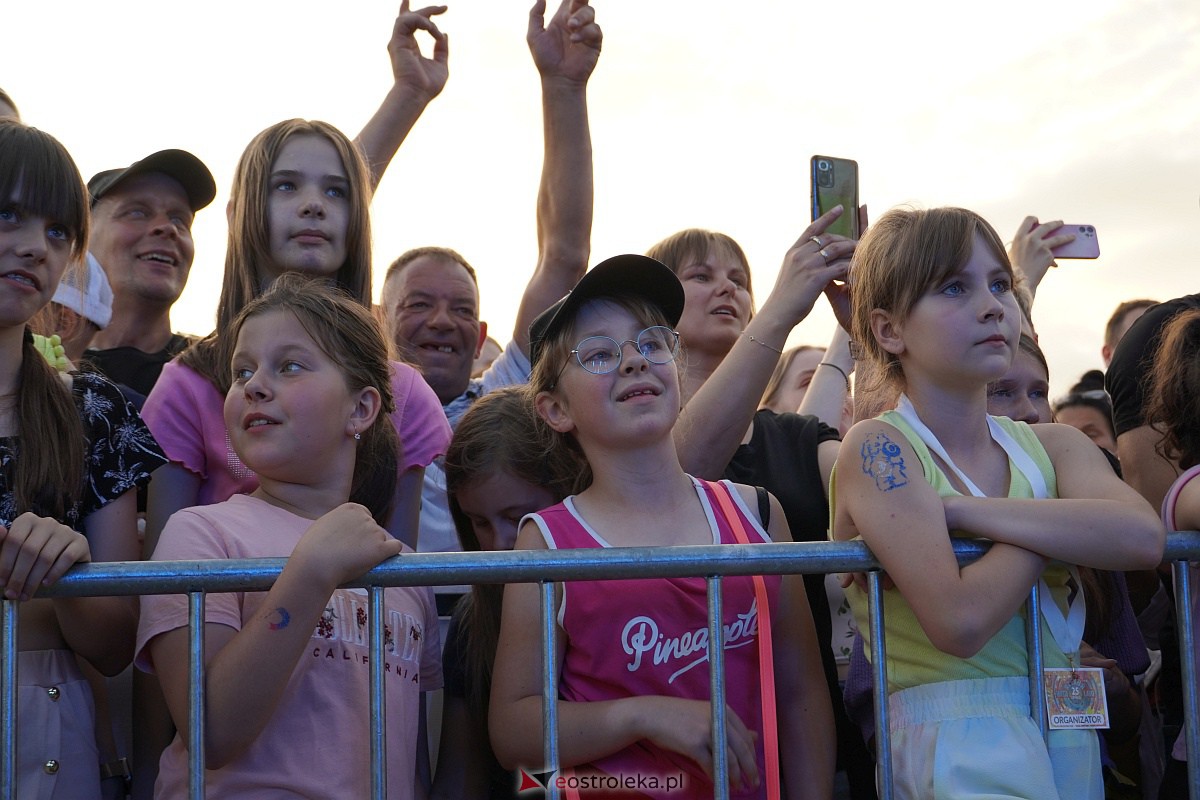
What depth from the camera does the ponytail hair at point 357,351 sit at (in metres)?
3.26

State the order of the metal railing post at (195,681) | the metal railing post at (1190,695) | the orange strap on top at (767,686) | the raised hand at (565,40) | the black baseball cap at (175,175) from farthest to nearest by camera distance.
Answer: the raised hand at (565,40)
the black baseball cap at (175,175)
the orange strap on top at (767,686)
the metal railing post at (1190,695)
the metal railing post at (195,681)

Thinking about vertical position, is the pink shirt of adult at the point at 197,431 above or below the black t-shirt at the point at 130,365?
below

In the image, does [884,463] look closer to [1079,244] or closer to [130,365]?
[1079,244]

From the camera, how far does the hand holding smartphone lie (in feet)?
12.6

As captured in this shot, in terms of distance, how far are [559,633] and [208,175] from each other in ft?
8.06

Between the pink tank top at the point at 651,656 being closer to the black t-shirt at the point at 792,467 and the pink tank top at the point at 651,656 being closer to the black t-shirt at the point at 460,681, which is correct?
the black t-shirt at the point at 460,681

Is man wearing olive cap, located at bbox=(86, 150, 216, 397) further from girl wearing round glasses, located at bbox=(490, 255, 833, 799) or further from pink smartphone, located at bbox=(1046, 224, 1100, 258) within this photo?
pink smartphone, located at bbox=(1046, 224, 1100, 258)

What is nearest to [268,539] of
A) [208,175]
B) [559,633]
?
[559,633]

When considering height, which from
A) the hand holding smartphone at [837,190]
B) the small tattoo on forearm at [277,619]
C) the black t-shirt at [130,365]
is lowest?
the small tattoo on forearm at [277,619]

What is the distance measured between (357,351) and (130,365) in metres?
1.27

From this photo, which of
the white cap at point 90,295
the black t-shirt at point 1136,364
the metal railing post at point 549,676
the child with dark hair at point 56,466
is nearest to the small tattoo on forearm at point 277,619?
the child with dark hair at point 56,466

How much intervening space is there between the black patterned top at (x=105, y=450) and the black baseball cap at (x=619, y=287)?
1.01 meters

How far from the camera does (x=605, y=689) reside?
2.90m

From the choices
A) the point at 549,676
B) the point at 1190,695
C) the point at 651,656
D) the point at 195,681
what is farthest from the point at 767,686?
the point at 195,681
